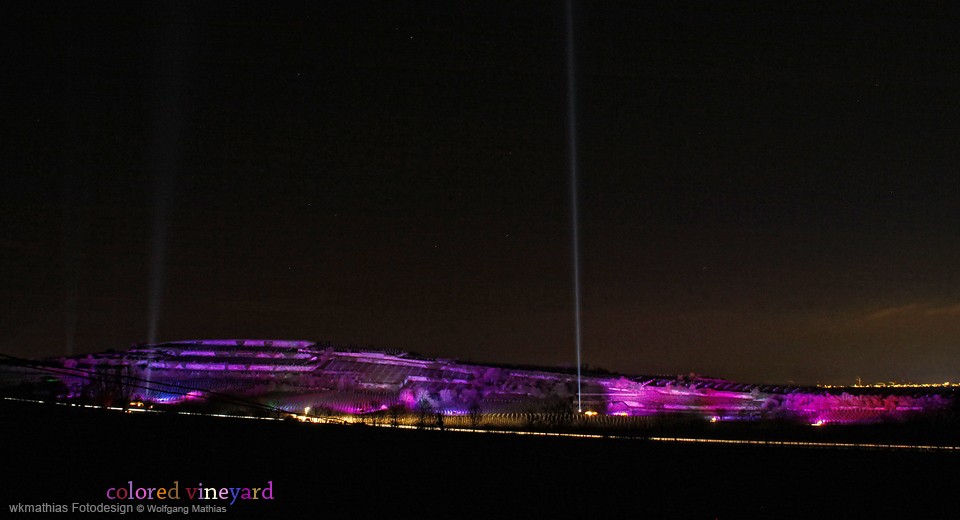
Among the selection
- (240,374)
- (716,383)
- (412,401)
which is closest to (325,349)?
(240,374)

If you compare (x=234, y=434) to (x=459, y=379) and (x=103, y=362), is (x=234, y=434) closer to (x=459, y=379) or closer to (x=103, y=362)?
(x=459, y=379)

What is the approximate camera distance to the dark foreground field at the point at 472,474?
8.96 m

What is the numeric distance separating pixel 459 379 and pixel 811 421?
17462 mm

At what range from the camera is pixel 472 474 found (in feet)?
35.8

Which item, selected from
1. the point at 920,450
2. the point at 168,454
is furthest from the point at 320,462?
the point at 920,450

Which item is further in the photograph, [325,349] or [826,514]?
[325,349]

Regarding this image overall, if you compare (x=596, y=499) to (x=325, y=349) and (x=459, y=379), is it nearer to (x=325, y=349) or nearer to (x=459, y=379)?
(x=459, y=379)

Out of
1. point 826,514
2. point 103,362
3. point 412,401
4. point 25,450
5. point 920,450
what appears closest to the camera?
point 826,514

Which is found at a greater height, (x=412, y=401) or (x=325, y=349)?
(x=325, y=349)

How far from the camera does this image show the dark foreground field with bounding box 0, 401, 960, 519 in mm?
8961

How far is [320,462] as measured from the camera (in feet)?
38.4

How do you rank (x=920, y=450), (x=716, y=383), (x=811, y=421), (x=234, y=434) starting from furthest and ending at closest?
(x=716, y=383) < (x=811, y=421) < (x=234, y=434) < (x=920, y=450)

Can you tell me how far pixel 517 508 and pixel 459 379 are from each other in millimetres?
25221

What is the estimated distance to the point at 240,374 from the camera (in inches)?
1394
